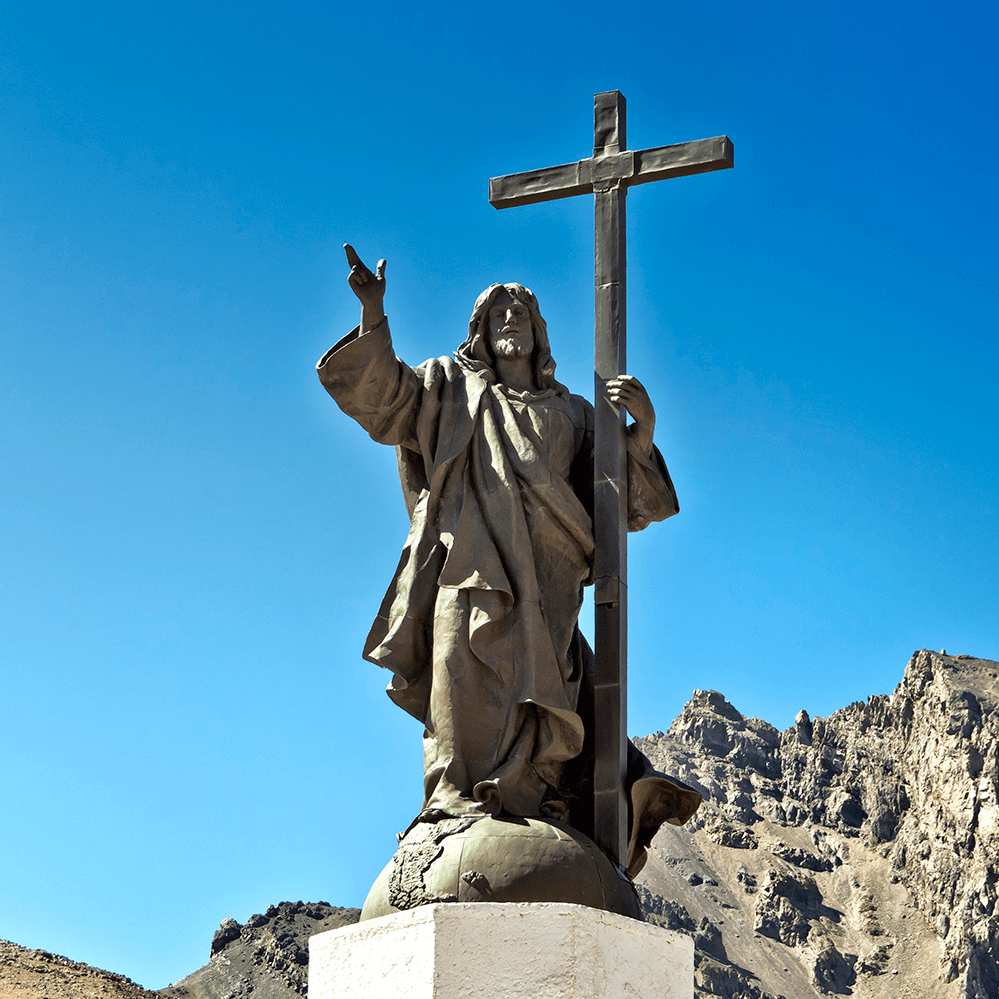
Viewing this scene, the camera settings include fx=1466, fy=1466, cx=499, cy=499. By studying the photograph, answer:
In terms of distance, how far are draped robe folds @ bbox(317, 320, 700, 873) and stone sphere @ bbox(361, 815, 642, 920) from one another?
0.18 meters

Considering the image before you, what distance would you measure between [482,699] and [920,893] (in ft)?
408

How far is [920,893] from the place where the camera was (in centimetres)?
12175

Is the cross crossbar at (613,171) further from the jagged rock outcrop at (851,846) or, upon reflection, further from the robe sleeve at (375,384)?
the jagged rock outcrop at (851,846)

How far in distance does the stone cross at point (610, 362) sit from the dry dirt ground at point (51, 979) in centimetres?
3874

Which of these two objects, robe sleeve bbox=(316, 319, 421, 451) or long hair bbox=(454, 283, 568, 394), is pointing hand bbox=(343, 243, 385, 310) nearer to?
robe sleeve bbox=(316, 319, 421, 451)

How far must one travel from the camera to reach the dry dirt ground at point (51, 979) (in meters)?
42.5

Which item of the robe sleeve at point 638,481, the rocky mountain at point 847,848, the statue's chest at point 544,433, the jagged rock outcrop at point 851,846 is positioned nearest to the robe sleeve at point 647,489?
the robe sleeve at point 638,481

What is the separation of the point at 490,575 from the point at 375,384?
1.13 m

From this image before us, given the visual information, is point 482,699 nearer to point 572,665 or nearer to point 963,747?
point 572,665

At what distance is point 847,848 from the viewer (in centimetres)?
12950

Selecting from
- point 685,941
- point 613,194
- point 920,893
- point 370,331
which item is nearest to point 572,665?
point 685,941

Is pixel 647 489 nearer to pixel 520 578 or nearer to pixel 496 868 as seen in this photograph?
pixel 520 578

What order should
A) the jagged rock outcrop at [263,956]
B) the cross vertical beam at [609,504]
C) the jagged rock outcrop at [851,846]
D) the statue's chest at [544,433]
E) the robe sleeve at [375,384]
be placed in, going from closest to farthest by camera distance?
the cross vertical beam at [609,504] → the robe sleeve at [375,384] → the statue's chest at [544,433] → the jagged rock outcrop at [263,956] → the jagged rock outcrop at [851,846]

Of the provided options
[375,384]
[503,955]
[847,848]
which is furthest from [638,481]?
[847,848]
